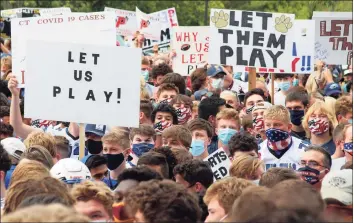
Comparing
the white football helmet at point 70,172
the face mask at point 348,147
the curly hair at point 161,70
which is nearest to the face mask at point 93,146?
the face mask at point 348,147

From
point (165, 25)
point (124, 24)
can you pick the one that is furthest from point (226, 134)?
point (124, 24)

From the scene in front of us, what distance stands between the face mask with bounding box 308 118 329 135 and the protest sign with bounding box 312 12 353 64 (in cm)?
582

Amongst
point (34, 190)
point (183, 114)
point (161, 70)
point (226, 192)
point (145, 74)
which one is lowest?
point (145, 74)

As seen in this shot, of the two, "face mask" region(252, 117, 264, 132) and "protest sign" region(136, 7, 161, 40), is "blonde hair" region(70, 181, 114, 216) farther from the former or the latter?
"protest sign" region(136, 7, 161, 40)

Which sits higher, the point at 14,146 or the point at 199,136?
the point at 14,146

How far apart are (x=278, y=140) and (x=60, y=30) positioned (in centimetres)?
337

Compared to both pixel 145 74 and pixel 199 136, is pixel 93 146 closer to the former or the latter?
pixel 199 136

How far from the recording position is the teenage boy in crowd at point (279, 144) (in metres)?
9.77

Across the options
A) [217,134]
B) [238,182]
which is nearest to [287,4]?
[217,134]

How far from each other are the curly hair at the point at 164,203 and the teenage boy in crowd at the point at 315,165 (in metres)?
3.13

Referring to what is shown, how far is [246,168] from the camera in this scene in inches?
321

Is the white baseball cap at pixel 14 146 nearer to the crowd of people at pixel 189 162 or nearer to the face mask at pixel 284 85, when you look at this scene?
the crowd of people at pixel 189 162

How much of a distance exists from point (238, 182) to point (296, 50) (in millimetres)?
7980

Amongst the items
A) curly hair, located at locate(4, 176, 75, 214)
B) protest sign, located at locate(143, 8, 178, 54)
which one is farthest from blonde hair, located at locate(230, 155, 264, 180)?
protest sign, located at locate(143, 8, 178, 54)
